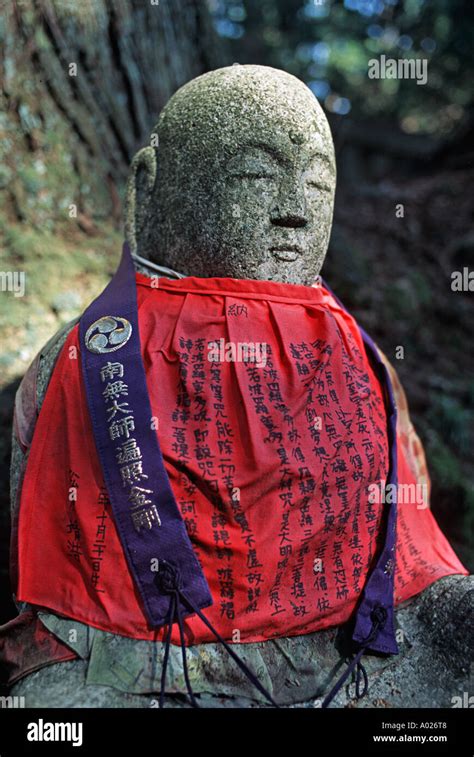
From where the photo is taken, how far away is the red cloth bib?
6.65ft

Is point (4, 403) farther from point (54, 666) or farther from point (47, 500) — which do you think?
point (54, 666)

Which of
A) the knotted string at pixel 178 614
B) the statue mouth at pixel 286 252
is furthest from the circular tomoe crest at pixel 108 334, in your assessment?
the knotted string at pixel 178 614

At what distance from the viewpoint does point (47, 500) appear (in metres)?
2.10

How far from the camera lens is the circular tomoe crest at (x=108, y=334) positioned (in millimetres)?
2167

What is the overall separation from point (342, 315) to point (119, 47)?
2.34 metres

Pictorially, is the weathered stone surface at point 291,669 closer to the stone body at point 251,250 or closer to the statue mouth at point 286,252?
the stone body at point 251,250

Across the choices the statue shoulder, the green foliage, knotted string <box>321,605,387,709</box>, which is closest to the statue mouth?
the statue shoulder

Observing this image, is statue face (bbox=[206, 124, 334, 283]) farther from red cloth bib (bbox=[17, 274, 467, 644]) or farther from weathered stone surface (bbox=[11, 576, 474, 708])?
weathered stone surface (bbox=[11, 576, 474, 708])

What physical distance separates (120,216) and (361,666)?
2609 mm

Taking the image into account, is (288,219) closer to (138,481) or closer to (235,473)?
(235,473)

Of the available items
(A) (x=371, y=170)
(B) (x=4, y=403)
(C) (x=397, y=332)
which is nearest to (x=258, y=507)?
(B) (x=4, y=403)

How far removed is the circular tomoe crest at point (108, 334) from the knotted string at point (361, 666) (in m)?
1.08

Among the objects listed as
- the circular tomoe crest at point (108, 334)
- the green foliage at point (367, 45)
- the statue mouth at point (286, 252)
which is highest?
the green foliage at point (367, 45)

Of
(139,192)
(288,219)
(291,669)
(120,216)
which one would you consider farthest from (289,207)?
(120,216)
